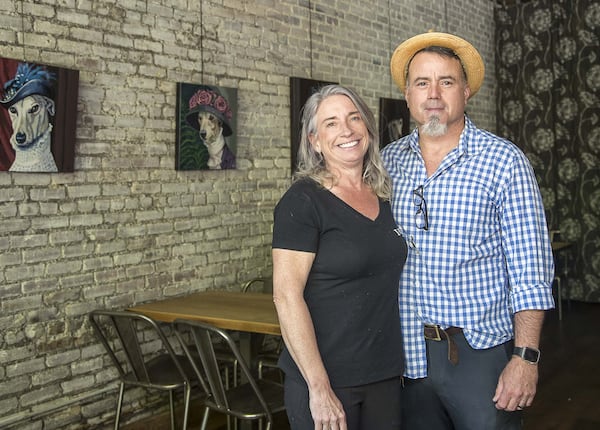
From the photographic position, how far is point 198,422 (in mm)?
4461

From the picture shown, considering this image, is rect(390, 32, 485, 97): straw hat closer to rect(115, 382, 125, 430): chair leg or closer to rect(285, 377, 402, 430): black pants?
rect(285, 377, 402, 430): black pants

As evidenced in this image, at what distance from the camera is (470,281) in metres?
2.18

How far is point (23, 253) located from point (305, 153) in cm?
203

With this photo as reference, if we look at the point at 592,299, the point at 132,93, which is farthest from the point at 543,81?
the point at 132,93

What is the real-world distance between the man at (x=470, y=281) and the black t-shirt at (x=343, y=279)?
5.6 inches

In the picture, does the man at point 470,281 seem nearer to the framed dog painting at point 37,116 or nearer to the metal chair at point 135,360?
the metal chair at point 135,360

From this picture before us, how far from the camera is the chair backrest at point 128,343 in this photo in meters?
3.69

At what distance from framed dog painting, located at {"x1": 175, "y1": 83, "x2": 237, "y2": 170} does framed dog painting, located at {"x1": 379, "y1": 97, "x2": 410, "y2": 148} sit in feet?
6.36

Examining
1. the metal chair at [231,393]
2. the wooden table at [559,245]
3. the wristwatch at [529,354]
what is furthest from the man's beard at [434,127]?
the wooden table at [559,245]

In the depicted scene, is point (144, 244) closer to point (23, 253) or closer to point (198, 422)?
point (23, 253)

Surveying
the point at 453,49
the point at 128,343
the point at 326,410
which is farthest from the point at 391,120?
the point at 326,410

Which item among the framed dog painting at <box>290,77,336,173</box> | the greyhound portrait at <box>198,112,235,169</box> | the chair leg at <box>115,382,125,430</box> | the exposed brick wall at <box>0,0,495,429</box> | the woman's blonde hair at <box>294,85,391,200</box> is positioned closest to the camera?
the woman's blonde hair at <box>294,85,391,200</box>

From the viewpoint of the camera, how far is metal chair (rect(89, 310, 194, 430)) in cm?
371

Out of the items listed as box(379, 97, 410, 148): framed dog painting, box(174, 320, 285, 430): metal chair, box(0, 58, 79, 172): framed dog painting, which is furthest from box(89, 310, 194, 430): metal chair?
box(379, 97, 410, 148): framed dog painting
